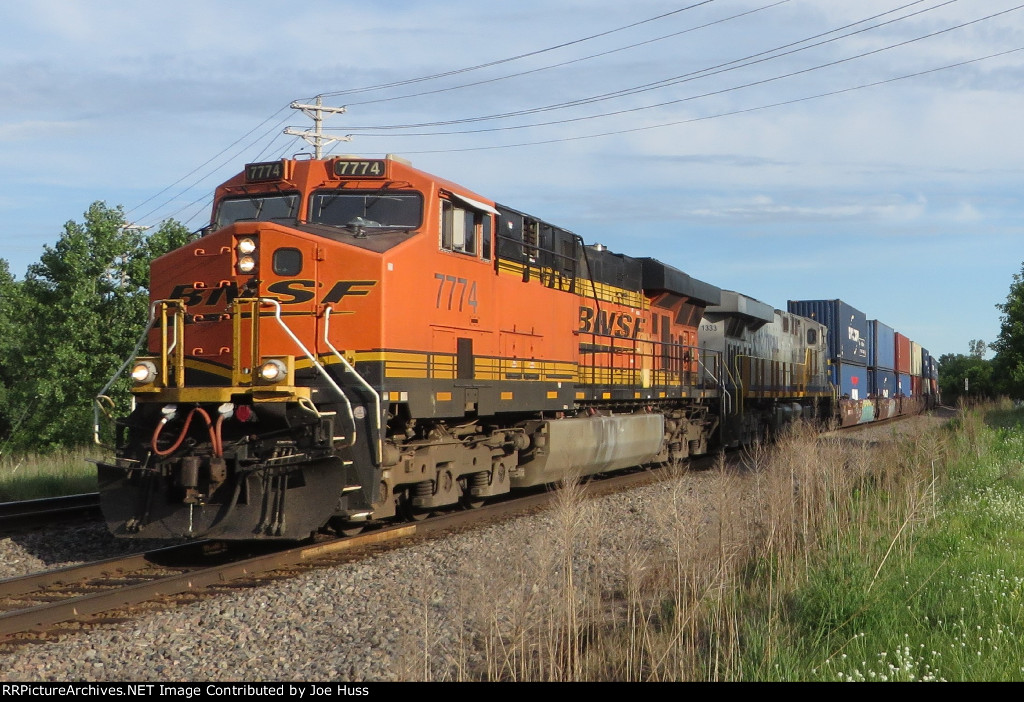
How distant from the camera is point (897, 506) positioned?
8.13m

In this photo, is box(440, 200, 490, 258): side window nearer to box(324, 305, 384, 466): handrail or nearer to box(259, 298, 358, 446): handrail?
box(324, 305, 384, 466): handrail

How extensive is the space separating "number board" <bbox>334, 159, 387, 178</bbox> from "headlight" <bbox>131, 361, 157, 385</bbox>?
102 inches

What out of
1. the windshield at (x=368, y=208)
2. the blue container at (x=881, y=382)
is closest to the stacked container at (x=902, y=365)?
the blue container at (x=881, y=382)

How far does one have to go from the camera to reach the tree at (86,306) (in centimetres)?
2084

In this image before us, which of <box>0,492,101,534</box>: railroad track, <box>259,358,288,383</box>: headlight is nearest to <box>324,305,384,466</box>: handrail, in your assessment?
<box>259,358,288,383</box>: headlight

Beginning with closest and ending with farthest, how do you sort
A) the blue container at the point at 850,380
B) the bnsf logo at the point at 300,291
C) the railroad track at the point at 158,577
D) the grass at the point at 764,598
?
the grass at the point at 764,598, the railroad track at the point at 158,577, the bnsf logo at the point at 300,291, the blue container at the point at 850,380

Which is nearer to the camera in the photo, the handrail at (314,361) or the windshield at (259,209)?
the handrail at (314,361)

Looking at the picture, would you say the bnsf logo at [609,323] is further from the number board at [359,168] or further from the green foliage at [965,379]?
the green foliage at [965,379]

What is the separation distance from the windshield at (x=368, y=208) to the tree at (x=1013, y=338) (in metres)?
27.5

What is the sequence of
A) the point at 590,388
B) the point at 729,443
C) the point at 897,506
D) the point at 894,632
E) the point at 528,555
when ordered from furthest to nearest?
the point at 729,443 → the point at 590,388 → the point at 897,506 → the point at 528,555 → the point at 894,632

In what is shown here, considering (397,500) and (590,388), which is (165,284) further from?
(590,388)

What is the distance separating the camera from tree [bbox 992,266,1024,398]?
31.4 meters
